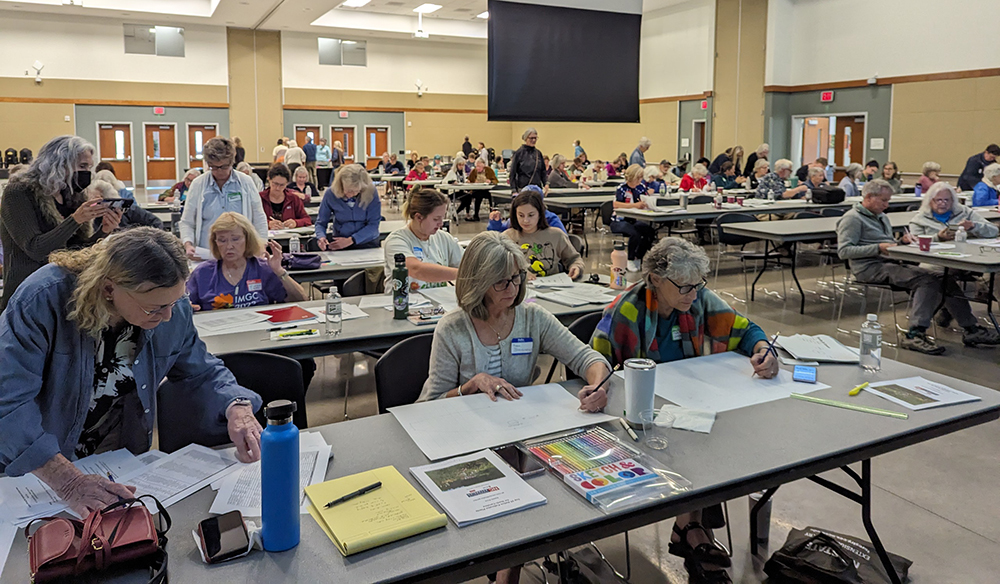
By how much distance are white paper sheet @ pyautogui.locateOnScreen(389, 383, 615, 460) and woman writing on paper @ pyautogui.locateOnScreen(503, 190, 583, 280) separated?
2.32 m

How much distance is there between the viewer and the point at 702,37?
17.4m

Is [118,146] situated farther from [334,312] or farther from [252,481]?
[252,481]

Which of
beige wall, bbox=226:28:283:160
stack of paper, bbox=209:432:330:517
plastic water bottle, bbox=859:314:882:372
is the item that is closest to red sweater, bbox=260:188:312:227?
stack of paper, bbox=209:432:330:517

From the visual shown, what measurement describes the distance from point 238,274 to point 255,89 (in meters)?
18.7

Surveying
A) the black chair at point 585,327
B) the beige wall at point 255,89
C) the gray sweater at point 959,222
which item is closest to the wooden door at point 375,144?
the beige wall at point 255,89

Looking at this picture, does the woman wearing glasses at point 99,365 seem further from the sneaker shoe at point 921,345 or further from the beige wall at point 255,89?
the beige wall at point 255,89

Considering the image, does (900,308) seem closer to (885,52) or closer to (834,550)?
(834,550)

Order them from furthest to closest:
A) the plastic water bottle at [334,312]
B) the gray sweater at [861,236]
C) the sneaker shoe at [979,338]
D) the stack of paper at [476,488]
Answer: the gray sweater at [861,236], the sneaker shoe at [979,338], the plastic water bottle at [334,312], the stack of paper at [476,488]

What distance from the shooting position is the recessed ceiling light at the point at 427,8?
1903cm

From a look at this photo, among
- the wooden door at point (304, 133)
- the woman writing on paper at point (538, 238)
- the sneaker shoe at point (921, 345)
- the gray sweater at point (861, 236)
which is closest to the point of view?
the woman writing on paper at point (538, 238)

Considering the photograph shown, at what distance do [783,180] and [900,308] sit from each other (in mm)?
4217

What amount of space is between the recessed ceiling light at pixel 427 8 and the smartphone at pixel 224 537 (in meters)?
19.3

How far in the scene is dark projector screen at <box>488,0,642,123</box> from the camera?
334 inches

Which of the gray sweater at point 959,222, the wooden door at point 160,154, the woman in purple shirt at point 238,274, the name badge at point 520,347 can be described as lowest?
the name badge at point 520,347
